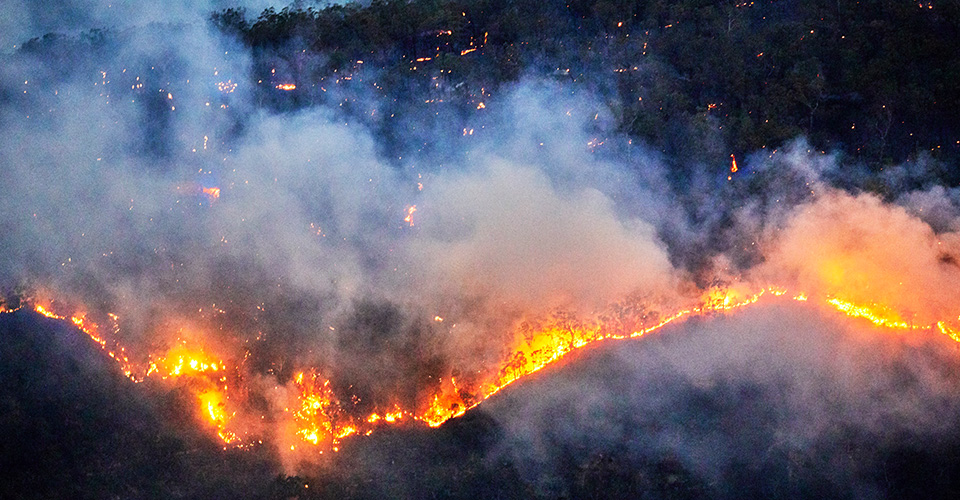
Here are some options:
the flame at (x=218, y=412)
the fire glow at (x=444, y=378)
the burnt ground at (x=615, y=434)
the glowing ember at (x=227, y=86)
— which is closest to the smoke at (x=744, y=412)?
the burnt ground at (x=615, y=434)

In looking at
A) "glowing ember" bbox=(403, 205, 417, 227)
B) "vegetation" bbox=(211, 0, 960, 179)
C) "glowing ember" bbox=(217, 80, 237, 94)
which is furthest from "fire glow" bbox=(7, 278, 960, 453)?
"glowing ember" bbox=(217, 80, 237, 94)

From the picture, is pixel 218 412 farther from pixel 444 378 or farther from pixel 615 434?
pixel 615 434

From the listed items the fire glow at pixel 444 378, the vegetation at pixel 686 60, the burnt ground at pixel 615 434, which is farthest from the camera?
the vegetation at pixel 686 60

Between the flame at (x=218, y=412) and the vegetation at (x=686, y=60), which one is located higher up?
the vegetation at (x=686, y=60)

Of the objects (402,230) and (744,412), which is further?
(402,230)

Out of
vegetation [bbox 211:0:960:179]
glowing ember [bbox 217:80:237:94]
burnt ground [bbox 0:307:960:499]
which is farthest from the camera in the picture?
glowing ember [bbox 217:80:237:94]

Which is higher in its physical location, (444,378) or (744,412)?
(444,378)

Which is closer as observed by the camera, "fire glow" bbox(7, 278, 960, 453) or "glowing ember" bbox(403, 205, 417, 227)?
"fire glow" bbox(7, 278, 960, 453)

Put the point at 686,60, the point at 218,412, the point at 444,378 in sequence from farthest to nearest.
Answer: the point at 686,60 < the point at 444,378 < the point at 218,412

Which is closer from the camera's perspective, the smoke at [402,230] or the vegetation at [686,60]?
the smoke at [402,230]

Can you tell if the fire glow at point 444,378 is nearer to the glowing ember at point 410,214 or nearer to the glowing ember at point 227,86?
the glowing ember at point 410,214

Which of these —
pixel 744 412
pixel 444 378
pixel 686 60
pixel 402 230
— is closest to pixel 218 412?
pixel 444 378

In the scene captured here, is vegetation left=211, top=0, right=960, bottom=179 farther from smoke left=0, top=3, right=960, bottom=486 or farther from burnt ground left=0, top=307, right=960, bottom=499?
burnt ground left=0, top=307, right=960, bottom=499

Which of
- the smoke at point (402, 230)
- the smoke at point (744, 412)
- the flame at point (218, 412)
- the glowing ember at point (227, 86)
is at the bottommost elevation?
the smoke at point (744, 412)
